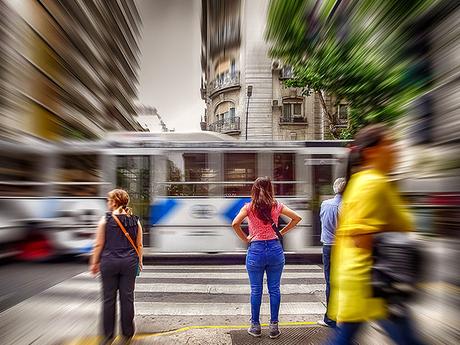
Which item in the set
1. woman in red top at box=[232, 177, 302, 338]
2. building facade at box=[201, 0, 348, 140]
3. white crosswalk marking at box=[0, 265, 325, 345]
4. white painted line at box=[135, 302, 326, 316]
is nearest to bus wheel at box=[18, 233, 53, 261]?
white crosswalk marking at box=[0, 265, 325, 345]

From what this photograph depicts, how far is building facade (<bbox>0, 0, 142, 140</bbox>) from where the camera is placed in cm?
2281

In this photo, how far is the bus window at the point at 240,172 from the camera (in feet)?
33.4

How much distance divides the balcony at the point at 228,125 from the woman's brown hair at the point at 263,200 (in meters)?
34.8

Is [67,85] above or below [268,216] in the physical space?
above

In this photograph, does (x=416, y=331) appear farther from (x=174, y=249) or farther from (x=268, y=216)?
(x=174, y=249)

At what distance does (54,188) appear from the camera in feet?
32.7

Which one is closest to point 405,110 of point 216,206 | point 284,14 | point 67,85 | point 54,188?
point 284,14

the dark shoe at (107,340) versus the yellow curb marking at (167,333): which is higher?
the dark shoe at (107,340)

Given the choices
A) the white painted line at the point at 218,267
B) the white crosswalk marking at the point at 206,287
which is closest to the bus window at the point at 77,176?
the white crosswalk marking at the point at 206,287

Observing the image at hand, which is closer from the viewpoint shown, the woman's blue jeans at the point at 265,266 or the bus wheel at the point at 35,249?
the woman's blue jeans at the point at 265,266

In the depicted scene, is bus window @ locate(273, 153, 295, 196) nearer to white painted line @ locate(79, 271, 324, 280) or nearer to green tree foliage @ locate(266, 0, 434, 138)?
green tree foliage @ locate(266, 0, 434, 138)

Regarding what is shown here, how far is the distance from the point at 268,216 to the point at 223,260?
263 inches

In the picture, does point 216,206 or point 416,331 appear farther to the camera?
point 216,206

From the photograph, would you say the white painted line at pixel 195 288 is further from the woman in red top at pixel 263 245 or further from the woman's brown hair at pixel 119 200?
the woman's brown hair at pixel 119 200
